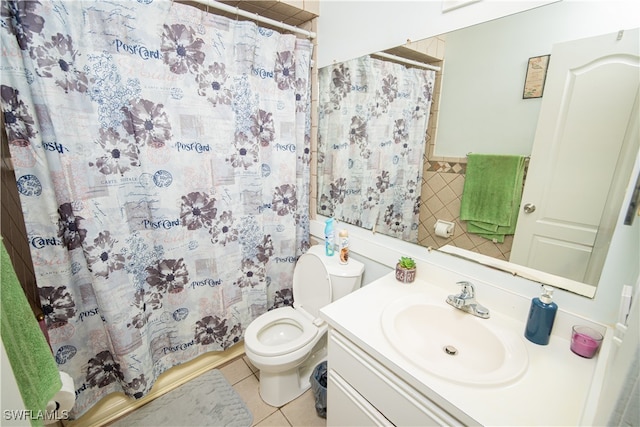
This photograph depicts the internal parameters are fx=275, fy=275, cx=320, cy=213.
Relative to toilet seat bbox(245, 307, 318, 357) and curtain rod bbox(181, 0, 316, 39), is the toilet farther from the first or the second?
curtain rod bbox(181, 0, 316, 39)

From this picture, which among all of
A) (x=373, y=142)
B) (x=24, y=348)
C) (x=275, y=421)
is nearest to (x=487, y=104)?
(x=373, y=142)

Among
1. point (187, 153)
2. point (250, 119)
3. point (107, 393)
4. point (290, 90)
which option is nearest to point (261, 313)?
point (107, 393)

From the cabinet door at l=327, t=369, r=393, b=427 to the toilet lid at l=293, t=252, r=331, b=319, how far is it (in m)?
0.45

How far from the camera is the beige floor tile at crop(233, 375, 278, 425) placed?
1.48 metres

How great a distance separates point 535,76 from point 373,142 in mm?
744

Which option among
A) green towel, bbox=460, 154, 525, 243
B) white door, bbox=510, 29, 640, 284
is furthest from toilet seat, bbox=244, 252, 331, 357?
white door, bbox=510, 29, 640, 284

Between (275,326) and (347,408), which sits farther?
(275,326)

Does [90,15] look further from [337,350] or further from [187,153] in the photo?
[337,350]

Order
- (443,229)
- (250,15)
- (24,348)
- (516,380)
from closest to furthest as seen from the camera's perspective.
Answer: (24,348)
(516,380)
(443,229)
(250,15)

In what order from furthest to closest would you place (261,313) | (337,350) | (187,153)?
(261,313) → (187,153) → (337,350)

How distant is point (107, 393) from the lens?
1424mm

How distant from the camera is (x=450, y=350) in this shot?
102 centimetres

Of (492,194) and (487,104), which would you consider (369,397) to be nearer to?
(492,194)

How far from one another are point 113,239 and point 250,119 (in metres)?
0.89
